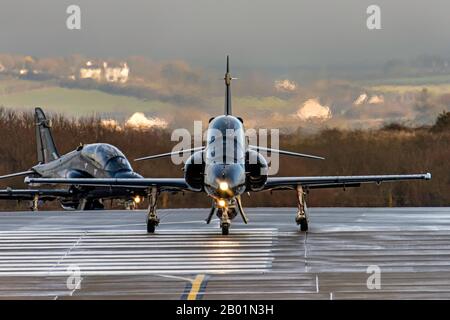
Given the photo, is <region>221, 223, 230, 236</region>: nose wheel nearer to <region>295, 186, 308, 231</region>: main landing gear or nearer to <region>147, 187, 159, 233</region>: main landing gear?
<region>295, 186, 308, 231</region>: main landing gear

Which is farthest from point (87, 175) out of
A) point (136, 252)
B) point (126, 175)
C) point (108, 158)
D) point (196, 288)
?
point (196, 288)

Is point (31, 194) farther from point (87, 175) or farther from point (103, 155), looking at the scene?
point (103, 155)

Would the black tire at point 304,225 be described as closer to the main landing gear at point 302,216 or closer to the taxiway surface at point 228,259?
the main landing gear at point 302,216

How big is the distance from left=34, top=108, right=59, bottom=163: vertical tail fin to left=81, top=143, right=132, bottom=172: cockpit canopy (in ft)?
45.4

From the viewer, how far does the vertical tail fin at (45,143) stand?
76.8 meters

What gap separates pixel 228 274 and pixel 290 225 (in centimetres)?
1364

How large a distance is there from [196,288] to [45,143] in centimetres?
5630

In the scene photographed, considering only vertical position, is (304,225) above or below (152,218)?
below

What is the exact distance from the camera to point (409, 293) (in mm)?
21172

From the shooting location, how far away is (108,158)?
204 feet


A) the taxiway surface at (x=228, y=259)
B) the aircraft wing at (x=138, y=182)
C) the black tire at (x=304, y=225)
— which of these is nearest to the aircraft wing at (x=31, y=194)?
the taxiway surface at (x=228, y=259)

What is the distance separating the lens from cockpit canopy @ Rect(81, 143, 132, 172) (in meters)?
61.9

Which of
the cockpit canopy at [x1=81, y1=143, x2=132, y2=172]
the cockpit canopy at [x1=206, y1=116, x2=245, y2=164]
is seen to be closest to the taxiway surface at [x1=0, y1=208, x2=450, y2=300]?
the cockpit canopy at [x1=206, y1=116, x2=245, y2=164]

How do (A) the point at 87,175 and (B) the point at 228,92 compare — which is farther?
(A) the point at 87,175
